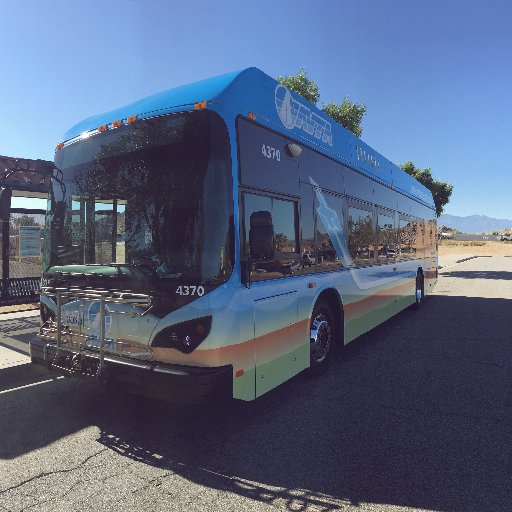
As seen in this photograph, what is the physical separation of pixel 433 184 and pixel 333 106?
16433 mm

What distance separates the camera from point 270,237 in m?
3.63

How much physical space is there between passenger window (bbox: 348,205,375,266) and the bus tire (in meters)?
4.50

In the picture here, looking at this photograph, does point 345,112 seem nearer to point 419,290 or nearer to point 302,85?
point 302,85

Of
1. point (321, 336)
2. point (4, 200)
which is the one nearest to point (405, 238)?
point (321, 336)

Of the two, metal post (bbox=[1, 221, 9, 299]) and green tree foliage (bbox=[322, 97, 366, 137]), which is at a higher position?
green tree foliage (bbox=[322, 97, 366, 137])

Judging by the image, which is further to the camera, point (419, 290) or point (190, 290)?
point (419, 290)

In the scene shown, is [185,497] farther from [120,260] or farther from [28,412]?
[28,412]

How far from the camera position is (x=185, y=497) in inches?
106

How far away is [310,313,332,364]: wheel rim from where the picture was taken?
493 centimetres

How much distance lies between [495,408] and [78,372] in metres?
4.25

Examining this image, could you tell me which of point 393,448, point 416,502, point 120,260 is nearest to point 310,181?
point 120,260

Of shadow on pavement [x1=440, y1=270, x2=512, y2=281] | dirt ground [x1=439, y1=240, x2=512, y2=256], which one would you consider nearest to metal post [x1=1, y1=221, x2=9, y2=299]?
shadow on pavement [x1=440, y1=270, x2=512, y2=281]

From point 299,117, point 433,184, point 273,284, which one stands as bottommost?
point 273,284

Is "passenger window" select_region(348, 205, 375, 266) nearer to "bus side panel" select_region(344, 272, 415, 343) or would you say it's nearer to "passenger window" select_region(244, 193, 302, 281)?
"bus side panel" select_region(344, 272, 415, 343)
